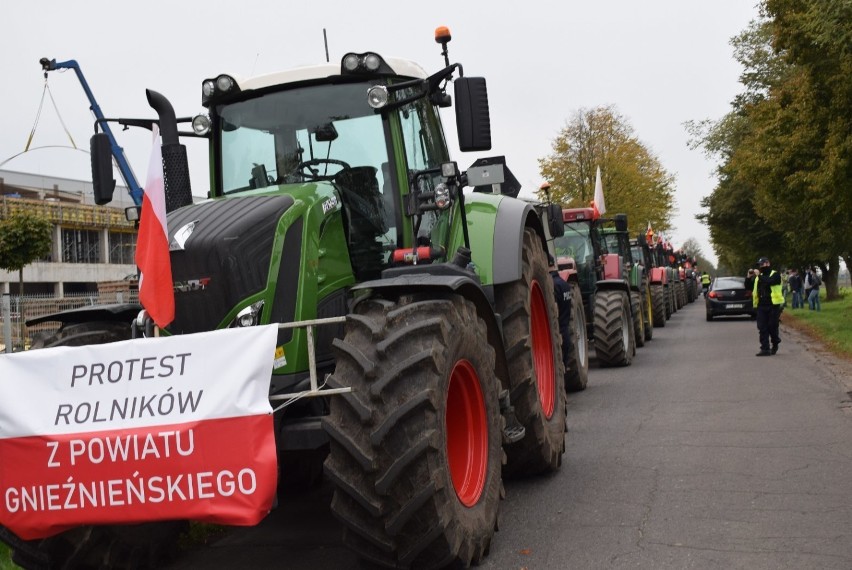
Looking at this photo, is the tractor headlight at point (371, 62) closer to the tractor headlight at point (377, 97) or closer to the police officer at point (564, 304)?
the tractor headlight at point (377, 97)

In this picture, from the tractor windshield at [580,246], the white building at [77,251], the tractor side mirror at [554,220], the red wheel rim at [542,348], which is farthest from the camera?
the white building at [77,251]

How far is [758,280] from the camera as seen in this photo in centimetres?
1655

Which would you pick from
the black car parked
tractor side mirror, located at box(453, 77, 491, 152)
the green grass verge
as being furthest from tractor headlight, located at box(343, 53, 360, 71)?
the black car parked

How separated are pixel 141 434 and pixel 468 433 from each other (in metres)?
1.86

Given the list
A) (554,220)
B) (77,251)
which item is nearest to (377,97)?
(554,220)

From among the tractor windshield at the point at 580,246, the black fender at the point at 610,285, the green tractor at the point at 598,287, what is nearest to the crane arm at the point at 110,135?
the green tractor at the point at 598,287

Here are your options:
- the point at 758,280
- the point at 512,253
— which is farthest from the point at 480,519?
the point at 758,280

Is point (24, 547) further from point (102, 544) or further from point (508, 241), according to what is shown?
point (508, 241)

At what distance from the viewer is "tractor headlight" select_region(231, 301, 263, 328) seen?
5.00 m

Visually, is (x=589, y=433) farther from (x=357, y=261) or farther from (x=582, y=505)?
(x=357, y=261)

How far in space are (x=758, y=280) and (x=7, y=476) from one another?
14467 millimetres

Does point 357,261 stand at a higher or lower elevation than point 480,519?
higher

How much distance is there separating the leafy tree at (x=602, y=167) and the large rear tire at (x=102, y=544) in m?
34.3

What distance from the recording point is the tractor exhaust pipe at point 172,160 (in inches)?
235
